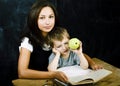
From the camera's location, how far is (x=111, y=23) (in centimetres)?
308

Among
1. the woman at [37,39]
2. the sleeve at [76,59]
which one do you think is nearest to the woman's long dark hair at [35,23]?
the woman at [37,39]

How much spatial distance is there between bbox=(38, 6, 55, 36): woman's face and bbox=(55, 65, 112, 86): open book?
1.12ft

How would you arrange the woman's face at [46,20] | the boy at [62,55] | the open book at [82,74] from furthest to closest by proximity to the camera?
the woman's face at [46,20], the boy at [62,55], the open book at [82,74]

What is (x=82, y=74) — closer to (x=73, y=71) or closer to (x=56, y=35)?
(x=73, y=71)

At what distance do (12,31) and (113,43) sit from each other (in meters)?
1.02

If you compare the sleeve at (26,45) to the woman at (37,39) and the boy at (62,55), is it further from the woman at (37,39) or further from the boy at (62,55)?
the boy at (62,55)

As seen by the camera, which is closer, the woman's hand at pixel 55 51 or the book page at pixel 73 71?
the book page at pixel 73 71

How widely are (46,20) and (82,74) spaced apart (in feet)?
1.66

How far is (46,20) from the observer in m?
2.42

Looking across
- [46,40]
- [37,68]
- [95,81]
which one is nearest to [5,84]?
[37,68]

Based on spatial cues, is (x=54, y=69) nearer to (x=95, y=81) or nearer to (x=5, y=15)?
(x=95, y=81)

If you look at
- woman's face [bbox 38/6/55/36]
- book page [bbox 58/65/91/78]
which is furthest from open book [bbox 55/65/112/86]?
woman's face [bbox 38/6/55/36]

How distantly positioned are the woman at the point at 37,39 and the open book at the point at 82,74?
18 centimetres

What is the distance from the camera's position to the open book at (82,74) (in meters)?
1.99
